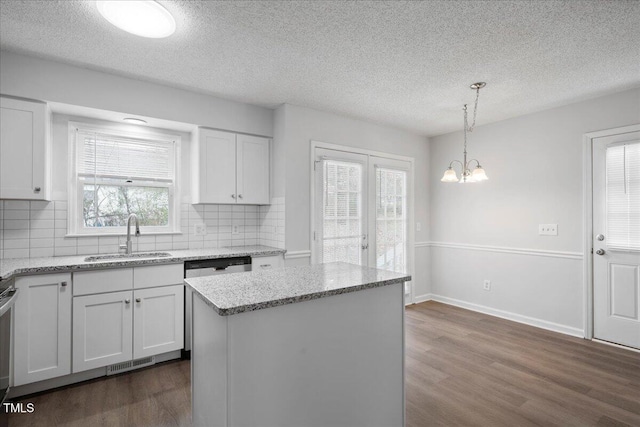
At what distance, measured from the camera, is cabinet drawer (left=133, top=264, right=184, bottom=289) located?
2.71m

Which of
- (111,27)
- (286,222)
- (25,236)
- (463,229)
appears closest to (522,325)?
(463,229)

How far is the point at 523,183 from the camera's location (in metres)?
3.96

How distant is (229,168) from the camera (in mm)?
3531

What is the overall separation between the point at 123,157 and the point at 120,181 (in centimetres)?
24

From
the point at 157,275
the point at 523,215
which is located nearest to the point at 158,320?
the point at 157,275

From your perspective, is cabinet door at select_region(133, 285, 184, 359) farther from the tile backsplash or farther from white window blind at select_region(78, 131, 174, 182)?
white window blind at select_region(78, 131, 174, 182)

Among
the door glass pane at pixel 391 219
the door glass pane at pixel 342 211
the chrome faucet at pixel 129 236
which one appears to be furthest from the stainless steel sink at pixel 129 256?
the door glass pane at pixel 391 219

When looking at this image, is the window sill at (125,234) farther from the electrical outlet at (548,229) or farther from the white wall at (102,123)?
the electrical outlet at (548,229)

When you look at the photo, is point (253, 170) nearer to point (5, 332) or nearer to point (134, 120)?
point (134, 120)

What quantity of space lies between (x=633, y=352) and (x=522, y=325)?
956 millimetres

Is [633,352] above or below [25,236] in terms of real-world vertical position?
below

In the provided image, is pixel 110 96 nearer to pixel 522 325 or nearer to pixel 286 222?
pixel 286 222

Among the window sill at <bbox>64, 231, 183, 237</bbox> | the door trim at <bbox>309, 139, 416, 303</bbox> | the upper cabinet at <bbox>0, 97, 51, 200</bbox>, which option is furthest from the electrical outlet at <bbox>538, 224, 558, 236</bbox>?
the upper cabinet at <bbox>0, 97, 51, 200</bbox>

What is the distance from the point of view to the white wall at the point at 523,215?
3.53 metres
